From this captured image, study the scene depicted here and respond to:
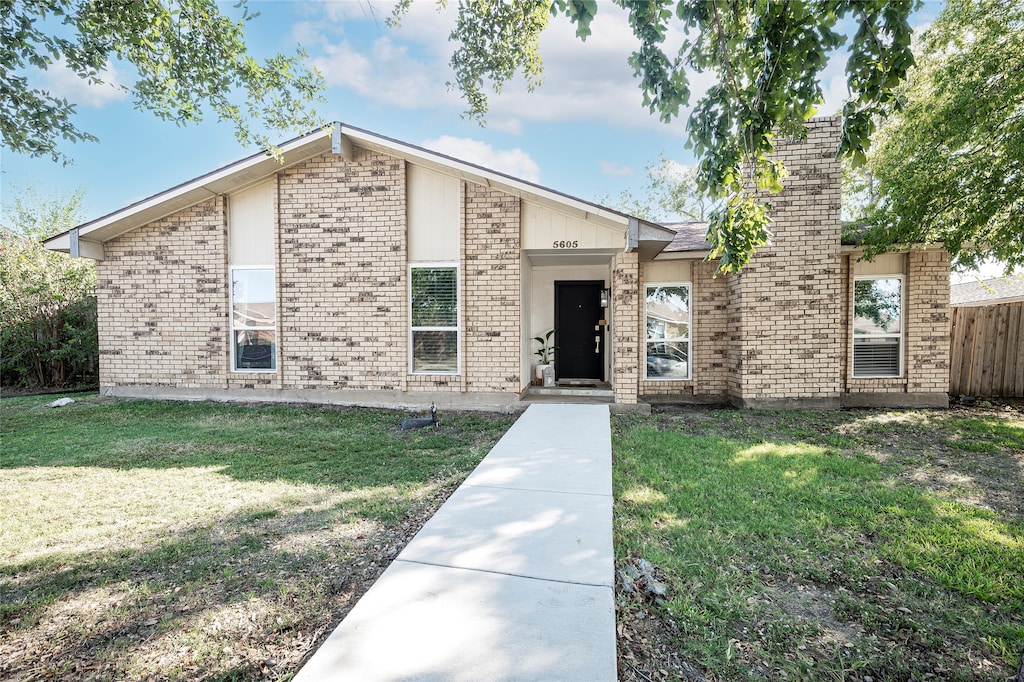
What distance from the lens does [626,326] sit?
25.8 ft

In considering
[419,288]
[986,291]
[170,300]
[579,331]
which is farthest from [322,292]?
[986,291]

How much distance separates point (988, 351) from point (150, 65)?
1457 centimetres

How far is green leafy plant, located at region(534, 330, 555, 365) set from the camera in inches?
417

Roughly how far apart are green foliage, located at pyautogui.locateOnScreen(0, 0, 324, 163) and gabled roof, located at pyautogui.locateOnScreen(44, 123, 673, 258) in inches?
105

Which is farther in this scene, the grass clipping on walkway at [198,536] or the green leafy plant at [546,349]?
the green leafy plant at [546,349]

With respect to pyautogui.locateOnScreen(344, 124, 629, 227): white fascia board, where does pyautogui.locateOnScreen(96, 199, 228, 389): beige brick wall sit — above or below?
below

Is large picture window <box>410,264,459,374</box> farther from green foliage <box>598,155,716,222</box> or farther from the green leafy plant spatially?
green foliage <box>598,155,716,222</box>

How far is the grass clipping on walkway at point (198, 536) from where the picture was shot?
212cm

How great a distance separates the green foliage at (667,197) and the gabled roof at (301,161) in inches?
771

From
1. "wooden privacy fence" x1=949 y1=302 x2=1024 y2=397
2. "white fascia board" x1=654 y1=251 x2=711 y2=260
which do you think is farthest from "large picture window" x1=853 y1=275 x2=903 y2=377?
"white fascia board" x1=654 y1=251 x2=711 y2=260

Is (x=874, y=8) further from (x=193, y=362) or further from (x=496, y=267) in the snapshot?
(x=193, y=362)

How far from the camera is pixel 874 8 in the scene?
8.71ft

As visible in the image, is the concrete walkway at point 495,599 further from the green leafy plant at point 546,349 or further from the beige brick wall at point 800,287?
the green leafy plant at point 546,349

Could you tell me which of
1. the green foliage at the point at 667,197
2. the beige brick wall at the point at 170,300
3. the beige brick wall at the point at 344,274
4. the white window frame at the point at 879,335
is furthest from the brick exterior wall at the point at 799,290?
the green foliage at the point at 667,197
